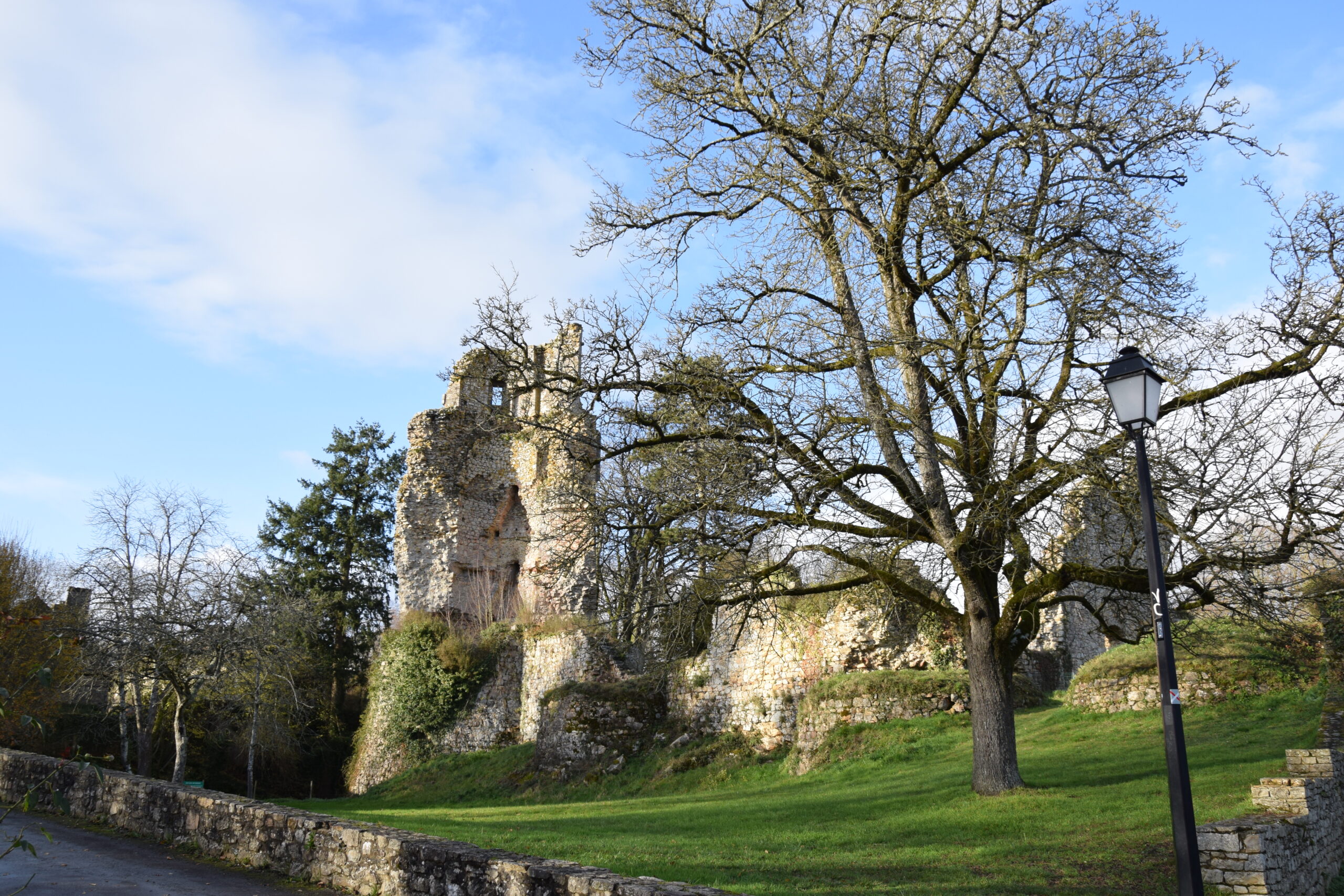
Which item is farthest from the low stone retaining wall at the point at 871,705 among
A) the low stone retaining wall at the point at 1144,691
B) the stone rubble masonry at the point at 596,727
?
the stone rubble masonry at the point at 596,727

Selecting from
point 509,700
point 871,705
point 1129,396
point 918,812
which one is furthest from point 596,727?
point 1129,396

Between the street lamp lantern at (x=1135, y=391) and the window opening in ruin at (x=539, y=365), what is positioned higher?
the window opening in ruin at (x=539, y=365)

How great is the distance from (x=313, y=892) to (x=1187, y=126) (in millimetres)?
11768

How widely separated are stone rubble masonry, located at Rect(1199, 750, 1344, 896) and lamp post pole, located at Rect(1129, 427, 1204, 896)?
1724mm

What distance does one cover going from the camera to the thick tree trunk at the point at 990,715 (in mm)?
10719

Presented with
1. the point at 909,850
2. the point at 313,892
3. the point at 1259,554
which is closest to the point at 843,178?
the point at 1259,554

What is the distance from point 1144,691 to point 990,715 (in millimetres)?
5452

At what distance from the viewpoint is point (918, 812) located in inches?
424

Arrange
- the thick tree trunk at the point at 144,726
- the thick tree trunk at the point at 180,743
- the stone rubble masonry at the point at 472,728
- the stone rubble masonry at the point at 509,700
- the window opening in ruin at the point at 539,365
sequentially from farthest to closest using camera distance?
the stone rubble masonry at the point at 472,728 → the stone rubble masonry at the point at 509,700 → the thick tree trunk at the point at 144,726 → the thick tree trunk at the point at 180,743 → the window opening in ruin at the point at 539,365

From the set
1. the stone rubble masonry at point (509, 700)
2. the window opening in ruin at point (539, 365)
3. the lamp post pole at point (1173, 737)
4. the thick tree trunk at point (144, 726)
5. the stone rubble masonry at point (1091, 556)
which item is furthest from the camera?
the stone rubble masonry at point (509, 700)

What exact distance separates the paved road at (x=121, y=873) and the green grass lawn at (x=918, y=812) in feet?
8.05

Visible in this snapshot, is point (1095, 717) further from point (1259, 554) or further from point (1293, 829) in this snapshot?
point (1293, 829)

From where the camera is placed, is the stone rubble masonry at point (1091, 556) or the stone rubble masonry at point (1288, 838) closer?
the stone rubble masonry at point (1288, 838)

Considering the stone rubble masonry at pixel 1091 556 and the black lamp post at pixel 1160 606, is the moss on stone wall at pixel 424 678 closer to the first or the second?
the stone rubble masonry at pixel 1091 556
